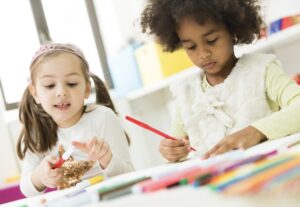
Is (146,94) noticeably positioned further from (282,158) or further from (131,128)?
(282,158)

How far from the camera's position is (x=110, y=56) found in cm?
247

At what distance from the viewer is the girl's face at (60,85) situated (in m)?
1.09

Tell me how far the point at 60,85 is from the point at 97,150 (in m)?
0.29

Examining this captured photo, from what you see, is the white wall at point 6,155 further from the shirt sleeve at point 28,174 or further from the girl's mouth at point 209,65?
the girl's mouth at point 209,65

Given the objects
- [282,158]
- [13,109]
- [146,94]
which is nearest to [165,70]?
[146,94]

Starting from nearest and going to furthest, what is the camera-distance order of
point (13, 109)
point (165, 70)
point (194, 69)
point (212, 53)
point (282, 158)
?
point (282, 158)
point (212, 53)
point (194, 69)
point (165, 70)
point (13, 109)

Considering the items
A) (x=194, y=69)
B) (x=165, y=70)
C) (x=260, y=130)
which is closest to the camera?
(x=260, y=130)

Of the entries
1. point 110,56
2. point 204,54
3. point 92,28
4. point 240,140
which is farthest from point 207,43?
point 92,28

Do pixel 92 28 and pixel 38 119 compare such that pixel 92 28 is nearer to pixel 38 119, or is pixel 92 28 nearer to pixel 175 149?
pixel 38 119

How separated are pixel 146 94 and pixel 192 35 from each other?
1.27 meters

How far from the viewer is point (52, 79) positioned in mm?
1100

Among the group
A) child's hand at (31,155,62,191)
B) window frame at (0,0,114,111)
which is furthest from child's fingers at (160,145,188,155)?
window frame at (0,0,114,111)

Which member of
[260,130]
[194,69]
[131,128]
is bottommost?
[131,128]

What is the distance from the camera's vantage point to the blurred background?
6.35ft
